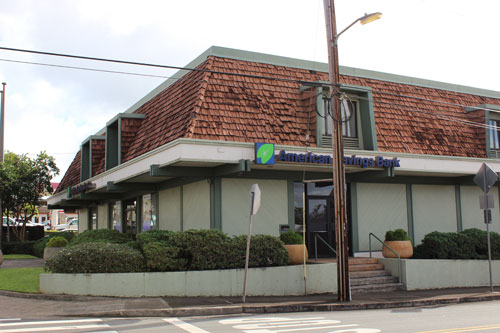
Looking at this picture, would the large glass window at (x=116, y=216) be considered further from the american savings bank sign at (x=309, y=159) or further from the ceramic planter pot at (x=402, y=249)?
the ceramic planter pot at (x=402, y=249)

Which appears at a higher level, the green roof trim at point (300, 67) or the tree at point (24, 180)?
the green roof trim at point (300, 67)

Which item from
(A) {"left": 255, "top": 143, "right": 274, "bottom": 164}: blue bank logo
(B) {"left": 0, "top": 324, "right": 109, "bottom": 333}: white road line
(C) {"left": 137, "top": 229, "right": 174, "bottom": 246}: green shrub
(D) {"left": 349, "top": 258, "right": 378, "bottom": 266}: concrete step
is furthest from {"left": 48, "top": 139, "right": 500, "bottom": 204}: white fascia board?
(B) {"left": 0, "top": 324, "right": 109, "bottom": 333}: white road line

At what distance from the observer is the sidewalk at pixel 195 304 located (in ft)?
36.4

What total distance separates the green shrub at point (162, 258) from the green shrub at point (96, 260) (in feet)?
1.01

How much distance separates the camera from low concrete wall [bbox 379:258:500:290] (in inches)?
619

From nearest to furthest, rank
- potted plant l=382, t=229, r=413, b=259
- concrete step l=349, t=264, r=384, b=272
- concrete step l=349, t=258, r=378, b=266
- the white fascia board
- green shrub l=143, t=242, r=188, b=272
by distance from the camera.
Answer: green shrub l=143, t=242, r=188, b=272 < the white fascia board < concrete step l=349, t=264, r=384, b=272 < concrete step l=349, t=258, r=378, b=266 < potted plant l=382, t=229, r=413, b=259

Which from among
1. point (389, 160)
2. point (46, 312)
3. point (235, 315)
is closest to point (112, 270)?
point (46, 312)

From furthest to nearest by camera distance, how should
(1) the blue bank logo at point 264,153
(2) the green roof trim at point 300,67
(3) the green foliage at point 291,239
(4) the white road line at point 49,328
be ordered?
(2) the green roof trim at point 300,67 → (3) the green foliage at point 291,239 → (1) the blue bank logo at point 264,153 → (4) the white road line at point 49,328

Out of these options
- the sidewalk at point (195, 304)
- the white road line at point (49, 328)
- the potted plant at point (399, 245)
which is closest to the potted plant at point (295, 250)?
the sidewalk at point (195, 304)

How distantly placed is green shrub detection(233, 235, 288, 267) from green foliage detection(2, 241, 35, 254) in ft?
69.2

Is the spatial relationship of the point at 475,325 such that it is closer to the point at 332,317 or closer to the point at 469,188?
the point at 332,317

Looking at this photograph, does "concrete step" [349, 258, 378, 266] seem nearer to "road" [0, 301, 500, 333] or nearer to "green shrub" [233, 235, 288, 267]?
"green shrub" [233, 235, 288, 267]

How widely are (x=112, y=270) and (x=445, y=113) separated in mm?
14347

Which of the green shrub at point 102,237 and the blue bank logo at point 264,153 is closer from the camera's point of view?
the blue bank logo at point 264,153
